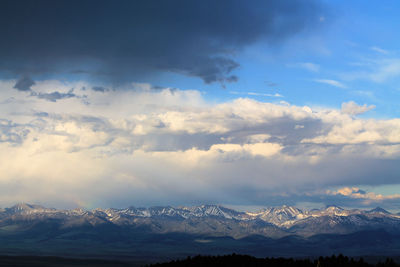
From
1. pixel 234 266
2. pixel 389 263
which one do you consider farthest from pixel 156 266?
pixel 389 263

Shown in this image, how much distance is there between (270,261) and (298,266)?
15.1m

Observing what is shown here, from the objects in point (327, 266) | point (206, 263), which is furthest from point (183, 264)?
point (327, 266)

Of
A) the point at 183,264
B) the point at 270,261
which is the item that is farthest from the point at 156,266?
the point at 270,261

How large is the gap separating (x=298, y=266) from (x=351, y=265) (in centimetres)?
1426

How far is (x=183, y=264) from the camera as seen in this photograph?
148750mm

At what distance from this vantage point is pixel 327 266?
13650cm

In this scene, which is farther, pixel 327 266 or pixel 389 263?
pixel 327 266

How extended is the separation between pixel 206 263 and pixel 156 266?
585 inches

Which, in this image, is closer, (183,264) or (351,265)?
(351,265)

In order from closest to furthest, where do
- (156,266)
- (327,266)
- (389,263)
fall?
(389,263) → (327,266) → (156,266)

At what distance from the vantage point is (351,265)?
5172 inches

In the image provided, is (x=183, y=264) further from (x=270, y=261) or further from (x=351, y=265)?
(x=351, y=265)

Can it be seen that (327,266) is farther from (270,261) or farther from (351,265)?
(270,261)

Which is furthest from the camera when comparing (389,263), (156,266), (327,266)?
(156,266)
